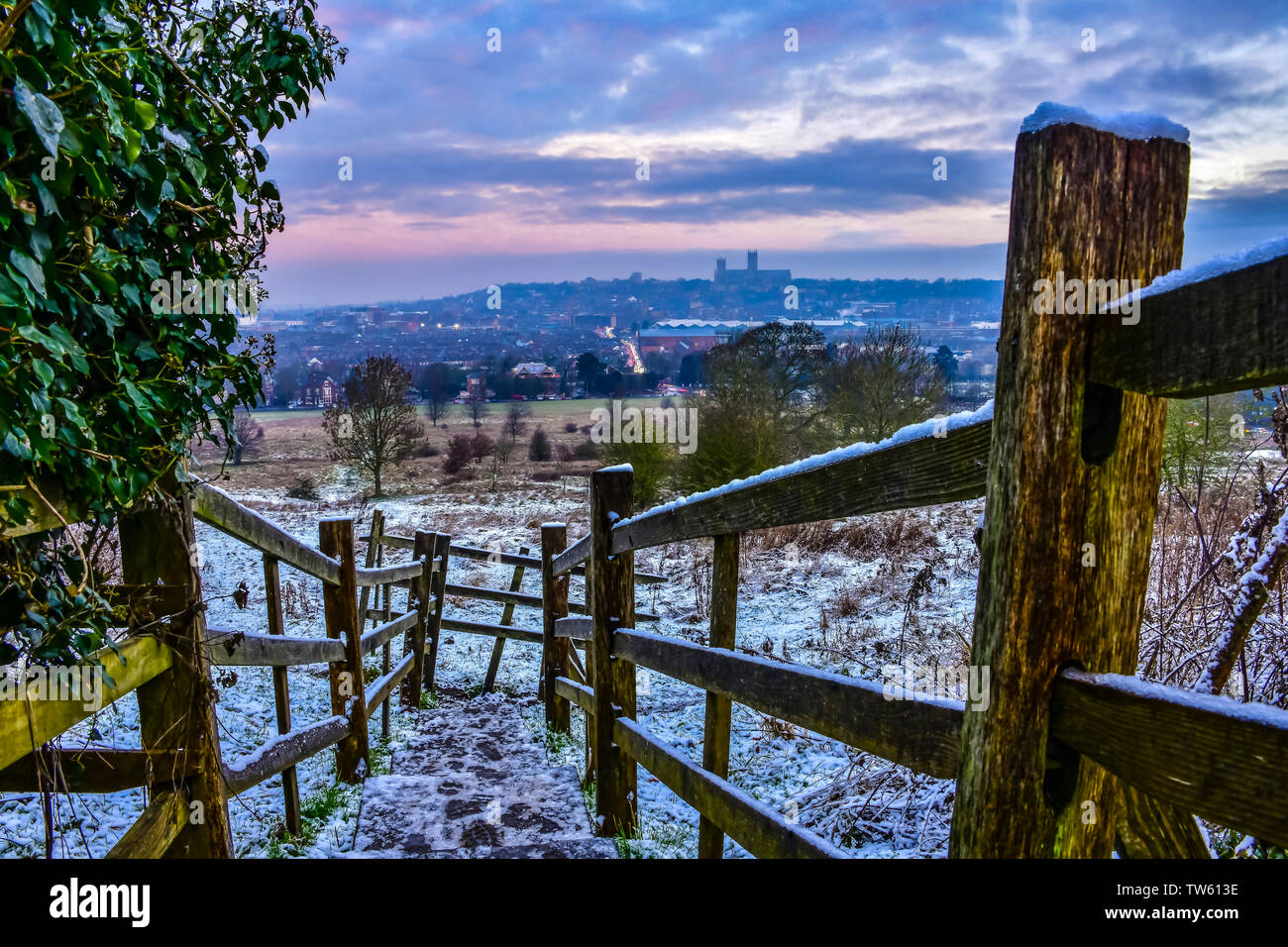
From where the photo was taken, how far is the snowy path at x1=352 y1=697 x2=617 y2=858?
355 cm

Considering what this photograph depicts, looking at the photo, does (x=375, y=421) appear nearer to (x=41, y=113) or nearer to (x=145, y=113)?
(x=145, y=113)

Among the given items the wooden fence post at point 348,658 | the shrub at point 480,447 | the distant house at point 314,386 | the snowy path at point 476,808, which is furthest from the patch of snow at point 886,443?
the distant house at point 314,386

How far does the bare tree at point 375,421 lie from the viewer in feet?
85.6

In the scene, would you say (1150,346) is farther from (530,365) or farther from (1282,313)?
(530,365)

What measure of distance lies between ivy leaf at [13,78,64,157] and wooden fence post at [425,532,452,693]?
6.99 meters

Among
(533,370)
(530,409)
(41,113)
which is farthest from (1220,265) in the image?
(533,370)

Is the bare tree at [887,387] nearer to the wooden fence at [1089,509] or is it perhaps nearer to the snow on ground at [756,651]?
the snow on ground at [756,651]

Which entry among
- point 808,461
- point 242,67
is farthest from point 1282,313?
point 242,67

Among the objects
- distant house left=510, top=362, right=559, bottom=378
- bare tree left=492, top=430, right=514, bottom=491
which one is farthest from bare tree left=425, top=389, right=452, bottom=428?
bare tree left=492, top=430, right=514, bottom=491

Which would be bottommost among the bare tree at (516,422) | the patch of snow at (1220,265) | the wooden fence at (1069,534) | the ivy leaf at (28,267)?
the bare tree at (516,422)

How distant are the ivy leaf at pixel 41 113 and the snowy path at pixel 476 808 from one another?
295cm

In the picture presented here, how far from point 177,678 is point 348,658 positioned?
2.22m

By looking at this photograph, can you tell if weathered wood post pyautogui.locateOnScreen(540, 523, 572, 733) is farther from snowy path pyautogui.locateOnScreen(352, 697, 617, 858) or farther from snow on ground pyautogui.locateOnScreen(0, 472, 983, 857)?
snowy path pyautogui.locateOnScreen(352, 697, 617, 858)

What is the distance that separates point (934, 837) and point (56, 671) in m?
3.31
